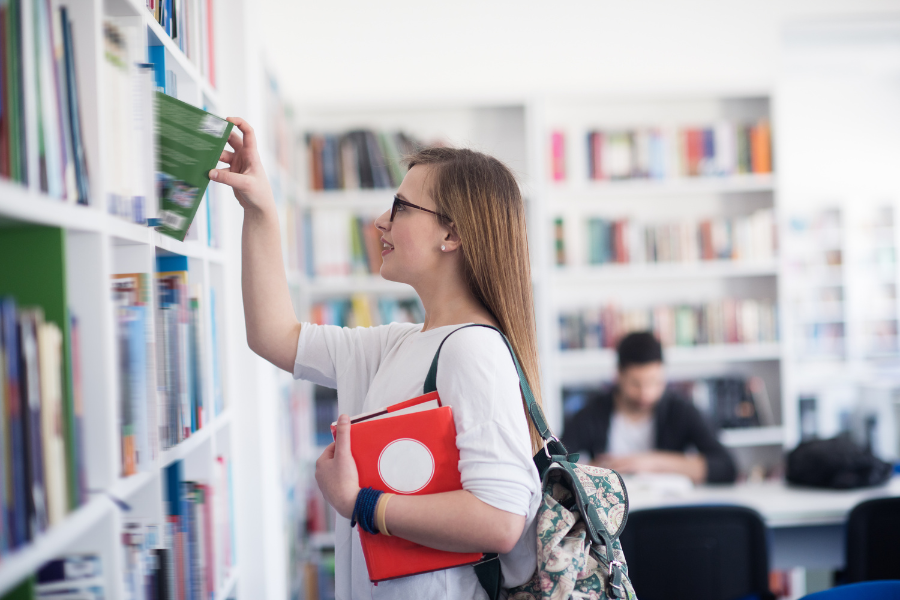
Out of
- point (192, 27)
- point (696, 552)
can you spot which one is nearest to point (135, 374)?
point (192, 27)

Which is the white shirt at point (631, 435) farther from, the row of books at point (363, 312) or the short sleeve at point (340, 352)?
the short sleeve at point (340, 352)

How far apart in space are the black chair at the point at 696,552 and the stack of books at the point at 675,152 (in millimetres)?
2011

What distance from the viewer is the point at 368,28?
3.57 meters

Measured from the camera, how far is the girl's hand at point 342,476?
914mm

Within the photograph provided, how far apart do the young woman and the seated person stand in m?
1.73

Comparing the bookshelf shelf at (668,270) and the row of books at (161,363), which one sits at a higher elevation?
the bookshelf shelf at (668,270)

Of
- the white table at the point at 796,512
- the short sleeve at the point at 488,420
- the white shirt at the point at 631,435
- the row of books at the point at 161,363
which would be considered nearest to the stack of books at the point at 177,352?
the row of books at the point at 161,363

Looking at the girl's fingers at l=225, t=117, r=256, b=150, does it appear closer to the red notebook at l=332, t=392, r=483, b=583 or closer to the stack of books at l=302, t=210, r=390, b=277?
the red notebook at l=332, t=392, r=483, b=583

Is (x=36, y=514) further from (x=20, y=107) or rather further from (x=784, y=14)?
(x=784, y=14)

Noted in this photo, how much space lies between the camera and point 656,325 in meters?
3.42

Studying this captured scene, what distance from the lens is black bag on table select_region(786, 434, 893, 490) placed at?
238 cm

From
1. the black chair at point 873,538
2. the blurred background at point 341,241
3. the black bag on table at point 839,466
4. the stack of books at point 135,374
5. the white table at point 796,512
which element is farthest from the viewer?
the black bag on table at point 839,466

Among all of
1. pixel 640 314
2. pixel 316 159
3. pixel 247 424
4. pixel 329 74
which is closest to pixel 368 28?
pixel 329 74

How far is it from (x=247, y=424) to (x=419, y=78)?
245 centimetres
